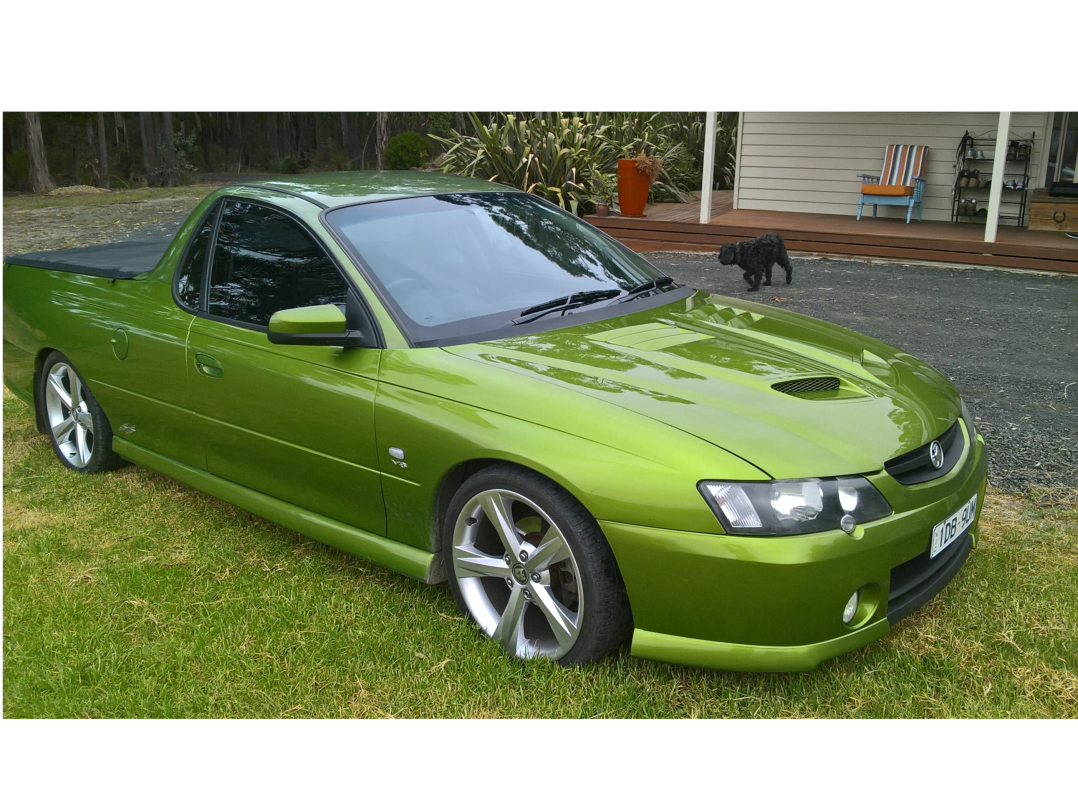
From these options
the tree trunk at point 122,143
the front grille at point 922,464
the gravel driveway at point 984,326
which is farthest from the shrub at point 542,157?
the tree trunk at point 122,143

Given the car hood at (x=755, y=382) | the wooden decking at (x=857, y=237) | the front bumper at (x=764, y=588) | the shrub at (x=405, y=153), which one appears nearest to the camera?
the front bumper at (x=764, y=588)

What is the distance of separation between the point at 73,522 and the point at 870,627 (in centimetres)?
357

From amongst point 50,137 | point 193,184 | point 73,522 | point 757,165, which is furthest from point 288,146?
point 73,522

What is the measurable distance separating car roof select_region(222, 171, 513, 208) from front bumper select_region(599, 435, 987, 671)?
1957 millimetres

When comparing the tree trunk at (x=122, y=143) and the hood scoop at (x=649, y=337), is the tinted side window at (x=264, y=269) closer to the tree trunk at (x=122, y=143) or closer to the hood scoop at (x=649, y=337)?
the hood scoop at (x=649, y=337)

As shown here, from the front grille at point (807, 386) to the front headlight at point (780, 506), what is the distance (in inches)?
18.0

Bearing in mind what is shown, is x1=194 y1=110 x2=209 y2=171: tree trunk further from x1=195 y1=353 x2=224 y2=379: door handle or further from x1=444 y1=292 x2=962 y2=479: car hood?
x1=444 y1=292 x2=962 y2=479: car hood

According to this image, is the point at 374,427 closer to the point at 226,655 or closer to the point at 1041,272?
the point at 226,655

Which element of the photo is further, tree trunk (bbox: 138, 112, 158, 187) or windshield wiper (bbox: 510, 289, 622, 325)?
tree trunk (bbox: 138, 112, 158, 187)

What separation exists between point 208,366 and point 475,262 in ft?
3.97

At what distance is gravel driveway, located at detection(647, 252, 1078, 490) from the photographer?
15.9 ft

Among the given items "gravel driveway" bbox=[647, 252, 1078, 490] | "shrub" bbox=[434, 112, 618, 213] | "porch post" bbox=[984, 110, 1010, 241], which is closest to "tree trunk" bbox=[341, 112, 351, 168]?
"shrub" bbox=[434, 112, 618, 213]

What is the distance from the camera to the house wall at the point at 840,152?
484 inches

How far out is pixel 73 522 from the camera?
14.0 feet
